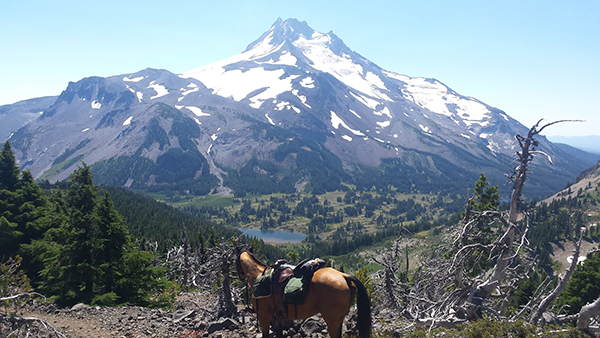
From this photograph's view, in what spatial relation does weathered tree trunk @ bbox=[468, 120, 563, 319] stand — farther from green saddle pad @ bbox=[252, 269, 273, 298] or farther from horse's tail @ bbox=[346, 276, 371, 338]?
green saddle pad @ bbox=[252, 269, 273, 298]

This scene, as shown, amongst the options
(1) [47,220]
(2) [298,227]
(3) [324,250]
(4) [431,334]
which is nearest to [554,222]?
(3) [324,250]

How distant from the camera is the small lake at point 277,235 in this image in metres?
171

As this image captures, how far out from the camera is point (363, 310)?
1046cm

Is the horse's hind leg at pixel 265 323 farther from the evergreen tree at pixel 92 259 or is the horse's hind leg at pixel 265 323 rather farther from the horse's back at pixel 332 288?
the evergreen tree at pixel 92 259

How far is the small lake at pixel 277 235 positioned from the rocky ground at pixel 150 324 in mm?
153218

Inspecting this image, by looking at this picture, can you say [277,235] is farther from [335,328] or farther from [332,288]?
[332,288]

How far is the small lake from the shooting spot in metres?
171

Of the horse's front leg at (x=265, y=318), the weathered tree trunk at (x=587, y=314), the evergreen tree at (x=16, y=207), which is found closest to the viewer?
the weathered tree trunk at (x=587, y=314)

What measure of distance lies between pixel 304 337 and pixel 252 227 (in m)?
190

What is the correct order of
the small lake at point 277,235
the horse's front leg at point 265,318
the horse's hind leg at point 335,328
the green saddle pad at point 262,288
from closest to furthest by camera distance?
the horse's hind leg at point 335,328, the green saddle pad at point 262,288, the horse's front leg at point 265,318, the small lake at point 277,235

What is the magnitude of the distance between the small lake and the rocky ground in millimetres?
153218

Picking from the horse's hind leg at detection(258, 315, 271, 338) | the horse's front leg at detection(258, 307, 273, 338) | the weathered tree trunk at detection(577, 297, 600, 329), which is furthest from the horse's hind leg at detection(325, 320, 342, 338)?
the weathered tree trunk at detection(577, 297, 600, 329)

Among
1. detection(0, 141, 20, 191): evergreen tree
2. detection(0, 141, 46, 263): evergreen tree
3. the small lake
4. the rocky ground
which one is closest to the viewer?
the rocky ground

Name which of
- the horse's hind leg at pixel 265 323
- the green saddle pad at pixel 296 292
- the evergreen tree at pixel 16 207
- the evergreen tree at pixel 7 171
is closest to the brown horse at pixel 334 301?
the green saddle pad at pixel 296 292
